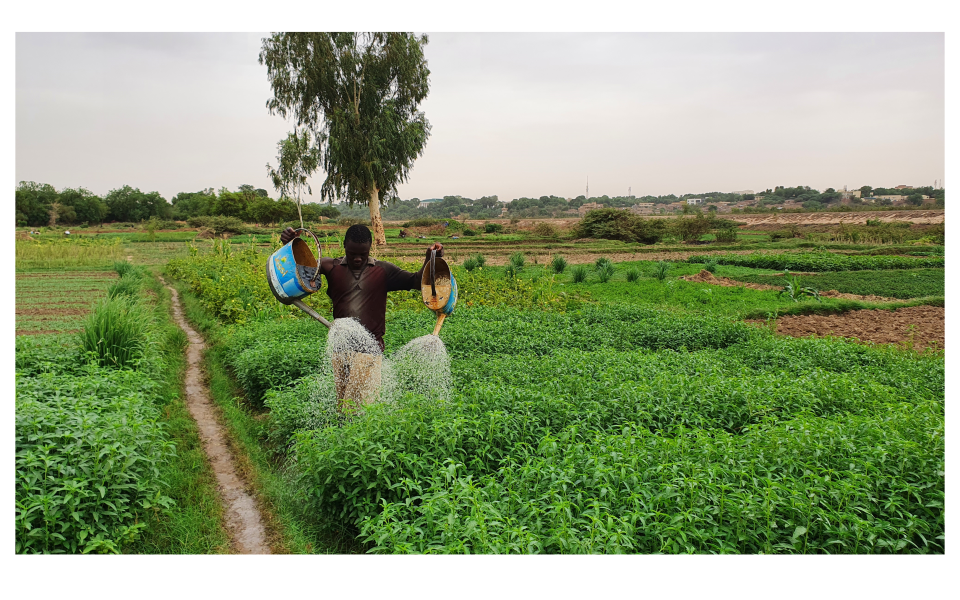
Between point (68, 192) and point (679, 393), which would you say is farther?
point (68, 192)

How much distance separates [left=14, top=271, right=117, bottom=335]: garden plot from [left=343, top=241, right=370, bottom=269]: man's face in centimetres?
541

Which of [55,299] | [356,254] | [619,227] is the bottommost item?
[55,299]

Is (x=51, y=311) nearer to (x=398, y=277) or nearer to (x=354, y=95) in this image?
(x=398, y=277)

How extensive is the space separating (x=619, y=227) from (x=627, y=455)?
131 feet

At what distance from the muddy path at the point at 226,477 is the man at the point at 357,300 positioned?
1085 mm

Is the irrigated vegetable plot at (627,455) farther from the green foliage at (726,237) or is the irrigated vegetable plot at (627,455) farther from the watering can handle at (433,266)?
the green foliage at (726,237)

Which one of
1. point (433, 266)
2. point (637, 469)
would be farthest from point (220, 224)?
point (637, 469)

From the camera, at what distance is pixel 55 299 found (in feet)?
45.2

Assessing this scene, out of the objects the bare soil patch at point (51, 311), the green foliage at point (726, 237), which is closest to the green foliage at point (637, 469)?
the bare soil patch at point (51, 311)

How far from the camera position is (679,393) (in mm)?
5004

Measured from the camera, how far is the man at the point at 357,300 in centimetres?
459
